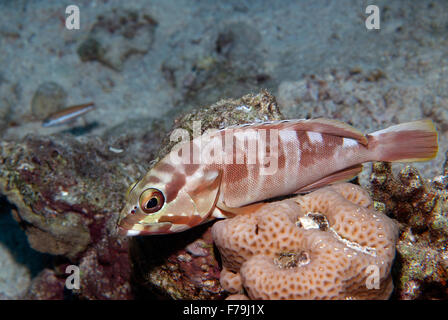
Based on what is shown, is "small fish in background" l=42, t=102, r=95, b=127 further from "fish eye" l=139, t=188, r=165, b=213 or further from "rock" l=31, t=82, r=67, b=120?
"fish eye" l=139, t=188, r=165, b=213

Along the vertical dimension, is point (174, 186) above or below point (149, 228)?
above

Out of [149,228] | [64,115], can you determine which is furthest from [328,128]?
[64,115]

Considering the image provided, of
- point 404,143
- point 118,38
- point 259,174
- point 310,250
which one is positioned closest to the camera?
point 310,250

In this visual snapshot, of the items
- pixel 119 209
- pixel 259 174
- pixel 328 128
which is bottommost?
pixel 119 209

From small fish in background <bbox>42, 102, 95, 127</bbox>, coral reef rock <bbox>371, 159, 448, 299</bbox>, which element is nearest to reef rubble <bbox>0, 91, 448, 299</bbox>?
coral reef rock <bbox>371, 159, 448, 299</bbox>

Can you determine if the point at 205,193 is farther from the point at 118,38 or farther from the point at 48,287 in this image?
the point at 118,38
